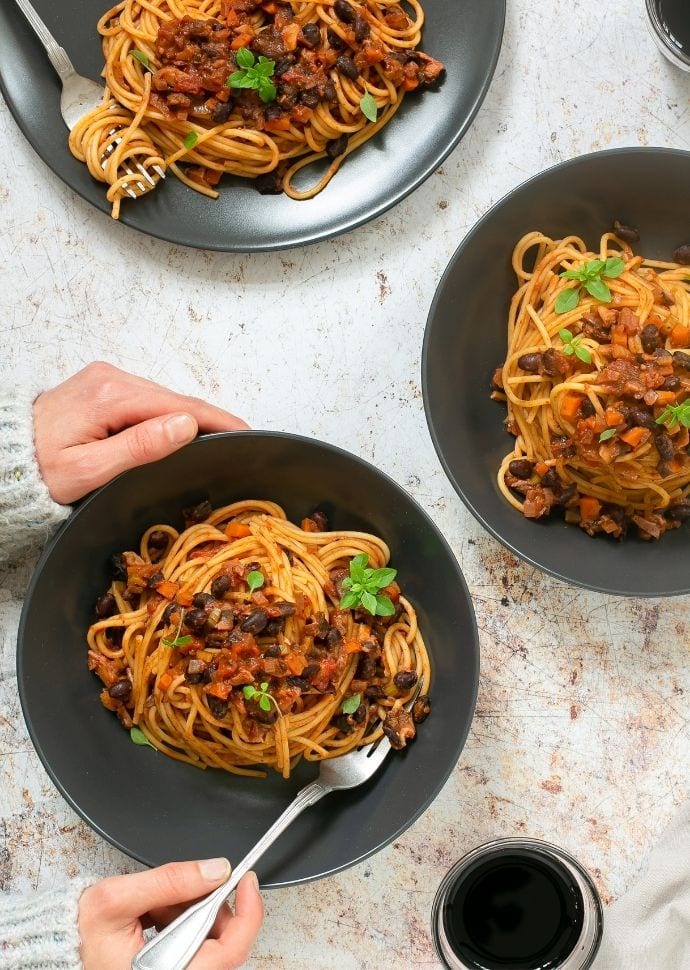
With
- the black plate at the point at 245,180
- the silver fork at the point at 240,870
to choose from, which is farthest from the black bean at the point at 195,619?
the black plate at the point at 245,180

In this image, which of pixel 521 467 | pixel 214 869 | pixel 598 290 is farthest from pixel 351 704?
pixel 598 290

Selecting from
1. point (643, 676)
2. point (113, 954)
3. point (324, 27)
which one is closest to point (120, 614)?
point (113, 954)

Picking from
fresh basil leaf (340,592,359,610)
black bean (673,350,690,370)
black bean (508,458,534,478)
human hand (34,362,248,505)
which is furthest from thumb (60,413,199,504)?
black bean (673,350,690,370)

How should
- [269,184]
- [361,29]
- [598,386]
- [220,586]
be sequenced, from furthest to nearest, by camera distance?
[269,184], [361,29], [598,386], [220,586]

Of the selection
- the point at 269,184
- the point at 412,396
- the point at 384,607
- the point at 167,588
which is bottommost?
the point at 384,607

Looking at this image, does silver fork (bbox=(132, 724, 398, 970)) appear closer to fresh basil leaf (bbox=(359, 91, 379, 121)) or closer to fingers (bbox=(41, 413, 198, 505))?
fingers (bbox=(41, 413, 198, 505))

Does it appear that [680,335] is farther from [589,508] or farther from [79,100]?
[79,100]

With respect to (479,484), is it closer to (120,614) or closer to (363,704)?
(363,704)
